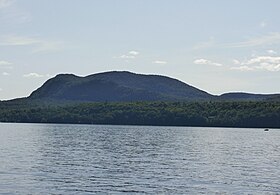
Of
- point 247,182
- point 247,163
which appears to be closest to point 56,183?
point 247,182

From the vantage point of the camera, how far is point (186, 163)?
6881cm

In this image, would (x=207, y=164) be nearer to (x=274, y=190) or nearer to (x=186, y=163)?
(x=186, y=163)

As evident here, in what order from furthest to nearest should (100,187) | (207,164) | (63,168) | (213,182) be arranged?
(207,164) < (63,168) < (213,182) < (100,187)

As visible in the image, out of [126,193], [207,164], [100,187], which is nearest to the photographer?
[126,193]

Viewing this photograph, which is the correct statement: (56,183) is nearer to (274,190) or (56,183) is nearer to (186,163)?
(274,190)

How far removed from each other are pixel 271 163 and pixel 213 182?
72.1 feet

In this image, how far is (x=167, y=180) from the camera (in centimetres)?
5228

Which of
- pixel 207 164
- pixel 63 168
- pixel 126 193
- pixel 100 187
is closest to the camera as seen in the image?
pixel 126 193

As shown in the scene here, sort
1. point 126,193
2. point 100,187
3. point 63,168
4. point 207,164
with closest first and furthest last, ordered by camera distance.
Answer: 1. point 126,193
2. point 100,187
3. point 63,168
4. point 207,164

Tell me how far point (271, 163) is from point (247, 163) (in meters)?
3.19

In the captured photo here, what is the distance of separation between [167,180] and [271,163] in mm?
23443

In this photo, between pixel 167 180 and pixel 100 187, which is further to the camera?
pixel 167 180

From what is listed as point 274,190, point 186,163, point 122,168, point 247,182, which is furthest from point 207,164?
point 274,190

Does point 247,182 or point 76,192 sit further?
point 247,182
